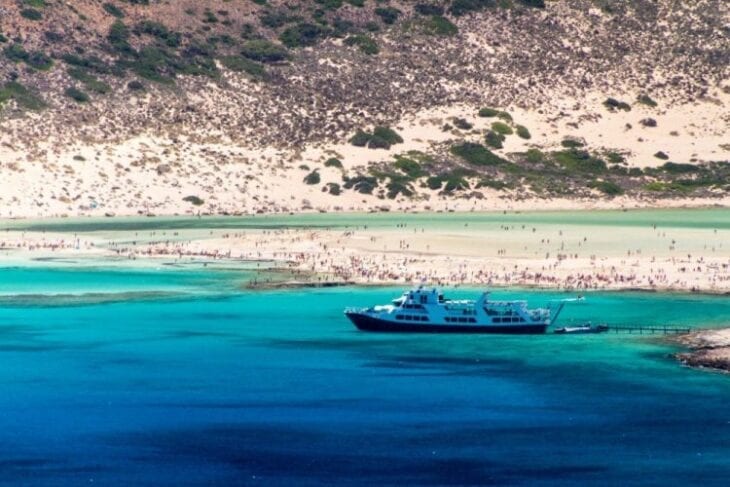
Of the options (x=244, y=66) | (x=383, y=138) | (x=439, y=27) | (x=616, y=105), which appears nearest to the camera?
(x=383, y=138)

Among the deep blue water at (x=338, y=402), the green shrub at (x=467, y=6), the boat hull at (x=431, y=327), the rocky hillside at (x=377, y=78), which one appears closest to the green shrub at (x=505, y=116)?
the rocky hillside at (x=377, y=78)

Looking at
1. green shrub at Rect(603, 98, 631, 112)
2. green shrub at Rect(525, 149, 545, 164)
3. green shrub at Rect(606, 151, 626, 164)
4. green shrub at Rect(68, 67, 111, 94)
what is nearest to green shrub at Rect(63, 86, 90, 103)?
green shrub at Rect(68, 67, 111, 94)

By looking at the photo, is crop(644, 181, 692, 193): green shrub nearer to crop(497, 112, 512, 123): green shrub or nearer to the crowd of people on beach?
crop(497, 112, 512, 123): green shrub

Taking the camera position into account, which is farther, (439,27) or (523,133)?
(439,27)

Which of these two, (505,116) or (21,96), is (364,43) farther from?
(21,96)

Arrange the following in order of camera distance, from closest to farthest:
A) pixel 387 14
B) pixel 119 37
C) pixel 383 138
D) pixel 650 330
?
pixel 650 330 → pixel 383 138 → pixel 119 37 → pixel 387 14

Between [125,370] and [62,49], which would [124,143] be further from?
[125,370]

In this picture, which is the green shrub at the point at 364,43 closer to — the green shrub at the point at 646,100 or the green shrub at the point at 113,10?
the green shrub at the point at 113,10

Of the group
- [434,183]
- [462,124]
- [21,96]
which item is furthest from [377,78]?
[21,96]
